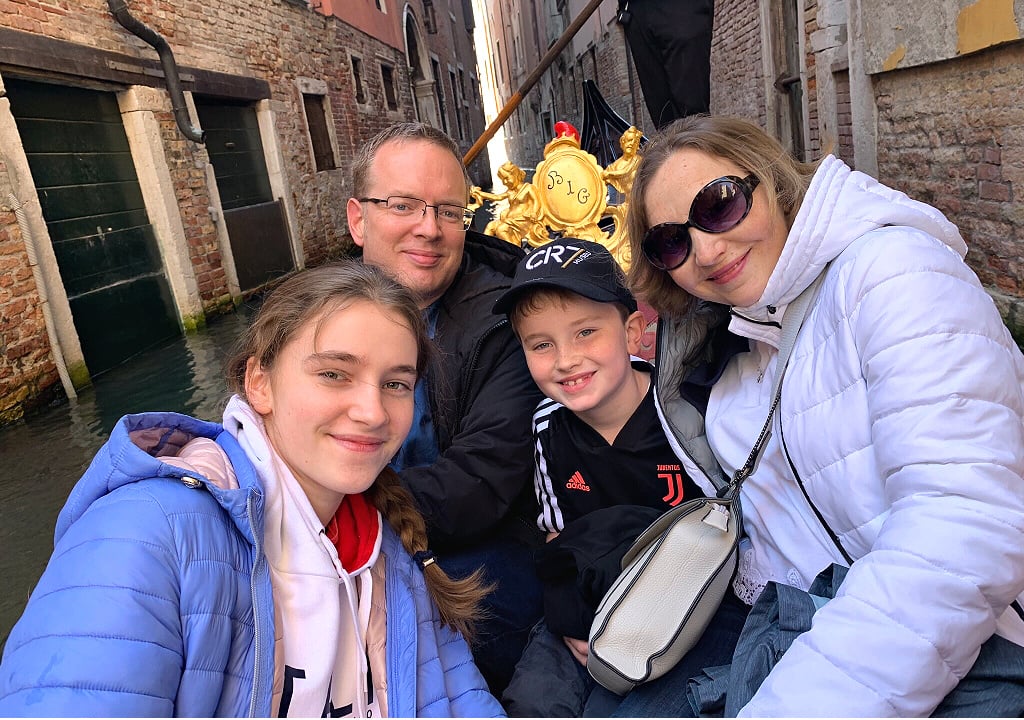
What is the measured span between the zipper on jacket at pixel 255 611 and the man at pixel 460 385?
21.6 inches

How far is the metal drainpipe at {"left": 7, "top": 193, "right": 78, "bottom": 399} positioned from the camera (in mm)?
4875

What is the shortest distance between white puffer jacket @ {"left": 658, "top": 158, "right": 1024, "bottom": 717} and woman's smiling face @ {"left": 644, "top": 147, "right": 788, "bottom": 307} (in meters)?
0.06

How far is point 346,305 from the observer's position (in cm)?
117

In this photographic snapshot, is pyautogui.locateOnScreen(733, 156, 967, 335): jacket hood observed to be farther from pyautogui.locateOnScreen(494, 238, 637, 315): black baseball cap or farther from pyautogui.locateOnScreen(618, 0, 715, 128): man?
pyautogui.locateOnScreen(618, 0, 715, 128): man

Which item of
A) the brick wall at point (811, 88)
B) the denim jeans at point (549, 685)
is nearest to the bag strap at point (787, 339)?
the denim jeans at point (549, 685)

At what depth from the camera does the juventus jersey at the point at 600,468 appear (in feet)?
4.99

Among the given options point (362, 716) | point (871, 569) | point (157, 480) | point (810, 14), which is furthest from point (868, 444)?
point (810, 14)

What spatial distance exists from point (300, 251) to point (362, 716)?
9.37 m

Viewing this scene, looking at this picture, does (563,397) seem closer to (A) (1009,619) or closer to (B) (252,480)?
(B) (252,480)

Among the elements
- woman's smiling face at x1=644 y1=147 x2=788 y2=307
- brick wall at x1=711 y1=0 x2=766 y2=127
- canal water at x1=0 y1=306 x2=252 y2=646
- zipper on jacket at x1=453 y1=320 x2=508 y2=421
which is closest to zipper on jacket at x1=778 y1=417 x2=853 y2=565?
woman's smiling face at x1=644 y1=147 x2=788 y2=307

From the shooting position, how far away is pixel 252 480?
3.28ft

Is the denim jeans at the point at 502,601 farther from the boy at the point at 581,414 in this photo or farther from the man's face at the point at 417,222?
the man's face at the point at 417,222

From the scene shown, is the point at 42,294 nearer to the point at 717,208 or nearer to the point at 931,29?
the point at 717,208

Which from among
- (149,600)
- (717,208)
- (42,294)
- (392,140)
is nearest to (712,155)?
(717,208)
